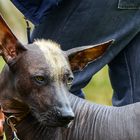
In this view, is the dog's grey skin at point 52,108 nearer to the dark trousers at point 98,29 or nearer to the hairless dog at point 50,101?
the hairless dog at point 50,101

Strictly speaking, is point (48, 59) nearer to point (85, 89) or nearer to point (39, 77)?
point (39, 77)

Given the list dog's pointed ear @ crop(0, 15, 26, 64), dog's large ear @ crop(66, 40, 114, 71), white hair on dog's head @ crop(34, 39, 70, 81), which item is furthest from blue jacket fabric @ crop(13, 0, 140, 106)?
dog's pointed ear @ crop(0, 15, 26, 64)

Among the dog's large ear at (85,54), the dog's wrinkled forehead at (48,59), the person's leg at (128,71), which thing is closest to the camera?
the dog's wrinkled forehead at (48,59)

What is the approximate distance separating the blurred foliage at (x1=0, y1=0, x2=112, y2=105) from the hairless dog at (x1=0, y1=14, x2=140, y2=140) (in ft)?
15.2

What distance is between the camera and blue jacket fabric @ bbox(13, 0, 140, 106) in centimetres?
538

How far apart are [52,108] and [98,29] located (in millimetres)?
1100

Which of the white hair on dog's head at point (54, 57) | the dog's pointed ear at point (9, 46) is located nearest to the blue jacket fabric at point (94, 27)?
the white hair on dog's head at point (54, 57)

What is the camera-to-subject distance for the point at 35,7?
17.6 ft

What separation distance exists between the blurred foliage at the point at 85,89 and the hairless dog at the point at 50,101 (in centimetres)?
464

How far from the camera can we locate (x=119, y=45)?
5.53m

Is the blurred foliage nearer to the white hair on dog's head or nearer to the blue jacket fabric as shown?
the blue jacket fabric

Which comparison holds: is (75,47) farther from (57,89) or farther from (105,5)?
(57,89)

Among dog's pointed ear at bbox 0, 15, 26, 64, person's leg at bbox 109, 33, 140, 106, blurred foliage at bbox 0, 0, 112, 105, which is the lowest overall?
blurred foliage at bbox 0, 0, 112, 105

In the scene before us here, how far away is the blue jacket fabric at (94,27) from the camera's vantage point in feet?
17.7
